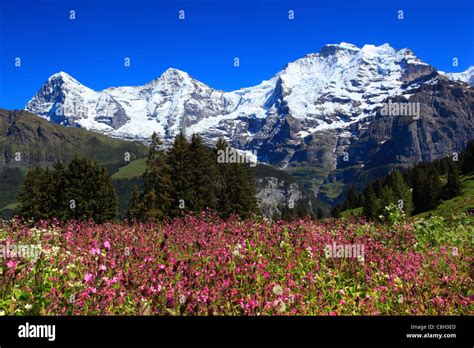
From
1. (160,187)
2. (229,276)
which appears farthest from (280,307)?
(160,187)

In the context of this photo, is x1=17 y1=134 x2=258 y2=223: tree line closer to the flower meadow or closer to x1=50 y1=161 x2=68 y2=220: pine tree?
x1=50 y1=161 x2=68 y2=220: pine tree

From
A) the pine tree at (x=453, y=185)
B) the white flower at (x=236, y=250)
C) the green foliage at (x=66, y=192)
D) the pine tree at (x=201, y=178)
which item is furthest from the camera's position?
the pine tree at (x=453, y=185)

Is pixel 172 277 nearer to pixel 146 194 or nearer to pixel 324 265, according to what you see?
pixel 324 265

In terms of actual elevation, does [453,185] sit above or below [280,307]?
above

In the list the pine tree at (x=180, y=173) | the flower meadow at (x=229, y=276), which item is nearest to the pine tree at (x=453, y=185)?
the pine tree at (x=180, y=173)

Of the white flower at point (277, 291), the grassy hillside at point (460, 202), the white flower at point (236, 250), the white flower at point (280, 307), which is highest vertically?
the grassy hillside at point (460, 202)

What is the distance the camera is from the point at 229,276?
6641 mm

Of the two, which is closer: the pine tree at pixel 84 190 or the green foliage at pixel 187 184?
the green foliage at pixel 187 184

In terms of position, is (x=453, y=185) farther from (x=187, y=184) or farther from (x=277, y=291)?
(x=277, y=291)

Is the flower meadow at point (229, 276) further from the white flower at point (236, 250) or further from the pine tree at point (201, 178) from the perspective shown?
the pine tree at point (201, 178)

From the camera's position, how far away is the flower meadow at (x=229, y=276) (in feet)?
16.9

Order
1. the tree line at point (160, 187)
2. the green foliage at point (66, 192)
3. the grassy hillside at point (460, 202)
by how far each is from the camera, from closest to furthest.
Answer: the tree line at point (160, 187) < the green foliage at point (66, 192) < the grassy hillside at point (460, 202)

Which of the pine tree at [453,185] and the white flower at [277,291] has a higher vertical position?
the pine tree at [453,185]
